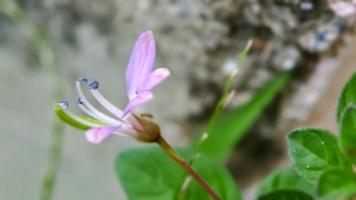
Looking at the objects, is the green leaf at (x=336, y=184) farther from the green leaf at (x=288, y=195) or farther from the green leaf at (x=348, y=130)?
the green leaf at (x=288, y=195)

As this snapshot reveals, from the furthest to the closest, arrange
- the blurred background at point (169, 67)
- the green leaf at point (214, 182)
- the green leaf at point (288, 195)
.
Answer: the blurred background at point (169, 67) < the green leaf at point (214, 182) < the green leaf at point (288, 195)

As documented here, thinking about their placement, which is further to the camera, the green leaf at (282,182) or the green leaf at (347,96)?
the green leaf at (282,182)

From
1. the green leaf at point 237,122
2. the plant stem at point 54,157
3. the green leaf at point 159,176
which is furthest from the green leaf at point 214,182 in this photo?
the plant stem at point 54,157

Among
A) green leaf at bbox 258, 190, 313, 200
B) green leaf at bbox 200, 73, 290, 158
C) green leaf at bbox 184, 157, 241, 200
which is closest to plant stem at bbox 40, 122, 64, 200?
green leaf at bbox 200, 73, 290, 158

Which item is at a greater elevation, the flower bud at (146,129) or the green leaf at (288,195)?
the flower bud at (146,129)

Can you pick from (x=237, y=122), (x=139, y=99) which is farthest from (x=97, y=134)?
(x=237, y=122)

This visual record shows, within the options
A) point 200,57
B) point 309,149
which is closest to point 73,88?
point 200,57

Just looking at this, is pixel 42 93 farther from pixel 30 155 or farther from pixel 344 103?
pixel 344 103
